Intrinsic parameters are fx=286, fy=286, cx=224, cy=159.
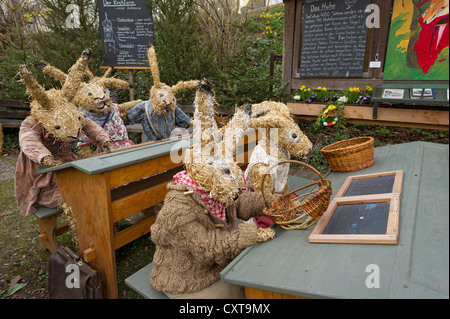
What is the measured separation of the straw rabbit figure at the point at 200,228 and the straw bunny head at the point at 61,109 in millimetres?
1681

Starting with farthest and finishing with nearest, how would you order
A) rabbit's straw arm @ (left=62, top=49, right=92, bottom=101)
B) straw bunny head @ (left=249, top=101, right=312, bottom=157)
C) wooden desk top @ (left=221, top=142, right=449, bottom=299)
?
rabbit's straw arm @ (left=62, top=49, right=92, bottom=101) < straw bunny head @ (left=249, top=101, right=312, bottom=157) < wooden desk top @ (left=221, top=142, right=449, bottom=299)

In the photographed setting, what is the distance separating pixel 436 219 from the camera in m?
1.28

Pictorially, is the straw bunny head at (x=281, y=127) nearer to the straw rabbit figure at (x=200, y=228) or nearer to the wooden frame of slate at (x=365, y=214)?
the wooden frame of slate at (x=365, y=214)

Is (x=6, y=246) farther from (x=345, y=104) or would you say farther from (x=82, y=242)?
(x=345, y=104)

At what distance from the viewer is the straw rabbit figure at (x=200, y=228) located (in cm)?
174

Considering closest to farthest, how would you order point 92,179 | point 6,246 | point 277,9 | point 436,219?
1. point 436,219
2. point 92,179
3. point 6,246
4. point 277,9

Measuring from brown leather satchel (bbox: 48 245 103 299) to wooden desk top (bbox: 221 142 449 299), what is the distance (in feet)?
4.25

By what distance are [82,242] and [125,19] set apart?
4526mm

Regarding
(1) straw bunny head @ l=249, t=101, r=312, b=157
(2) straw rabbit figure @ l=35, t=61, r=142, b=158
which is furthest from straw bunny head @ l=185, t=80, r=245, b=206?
(2) straw rabbit figure @ l=35, t=61, r=142, b=158

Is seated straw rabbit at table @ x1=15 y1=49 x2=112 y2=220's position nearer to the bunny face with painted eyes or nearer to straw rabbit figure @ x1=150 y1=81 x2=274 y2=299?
the bunny face with painted eyes

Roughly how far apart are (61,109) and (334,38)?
4.56m

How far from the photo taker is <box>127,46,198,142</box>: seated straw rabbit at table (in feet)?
13.1

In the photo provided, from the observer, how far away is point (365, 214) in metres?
1.77
